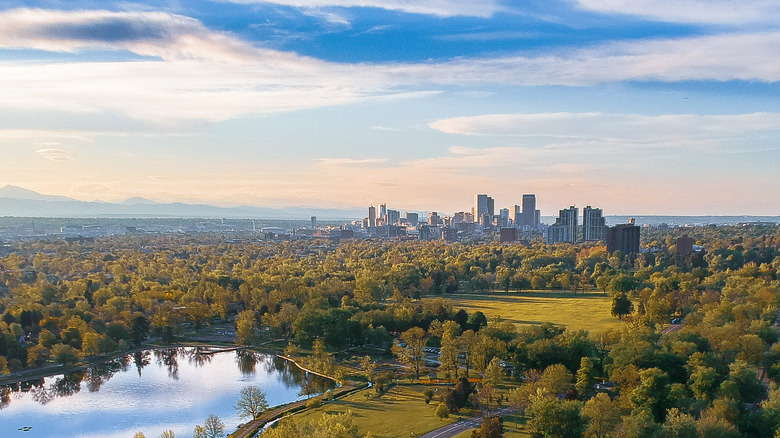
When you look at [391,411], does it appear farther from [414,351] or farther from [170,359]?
[170,359]

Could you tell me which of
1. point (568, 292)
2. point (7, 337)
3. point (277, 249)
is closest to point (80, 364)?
point (7, 337)

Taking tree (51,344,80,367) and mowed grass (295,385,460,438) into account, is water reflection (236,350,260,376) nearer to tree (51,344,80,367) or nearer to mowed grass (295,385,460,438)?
mowed grass (295,385,460,438)

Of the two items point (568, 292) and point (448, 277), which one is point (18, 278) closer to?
point (448, 277)

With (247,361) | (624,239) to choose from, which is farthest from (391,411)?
(624,239)

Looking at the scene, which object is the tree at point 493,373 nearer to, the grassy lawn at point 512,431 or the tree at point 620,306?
the grassy lawn at point 512,431

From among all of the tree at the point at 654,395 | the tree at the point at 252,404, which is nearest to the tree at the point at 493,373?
the tree at the point at 654,395

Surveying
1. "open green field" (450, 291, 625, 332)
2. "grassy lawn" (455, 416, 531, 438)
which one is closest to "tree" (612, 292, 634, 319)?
"open green field" (450, 291, 625, 332)
